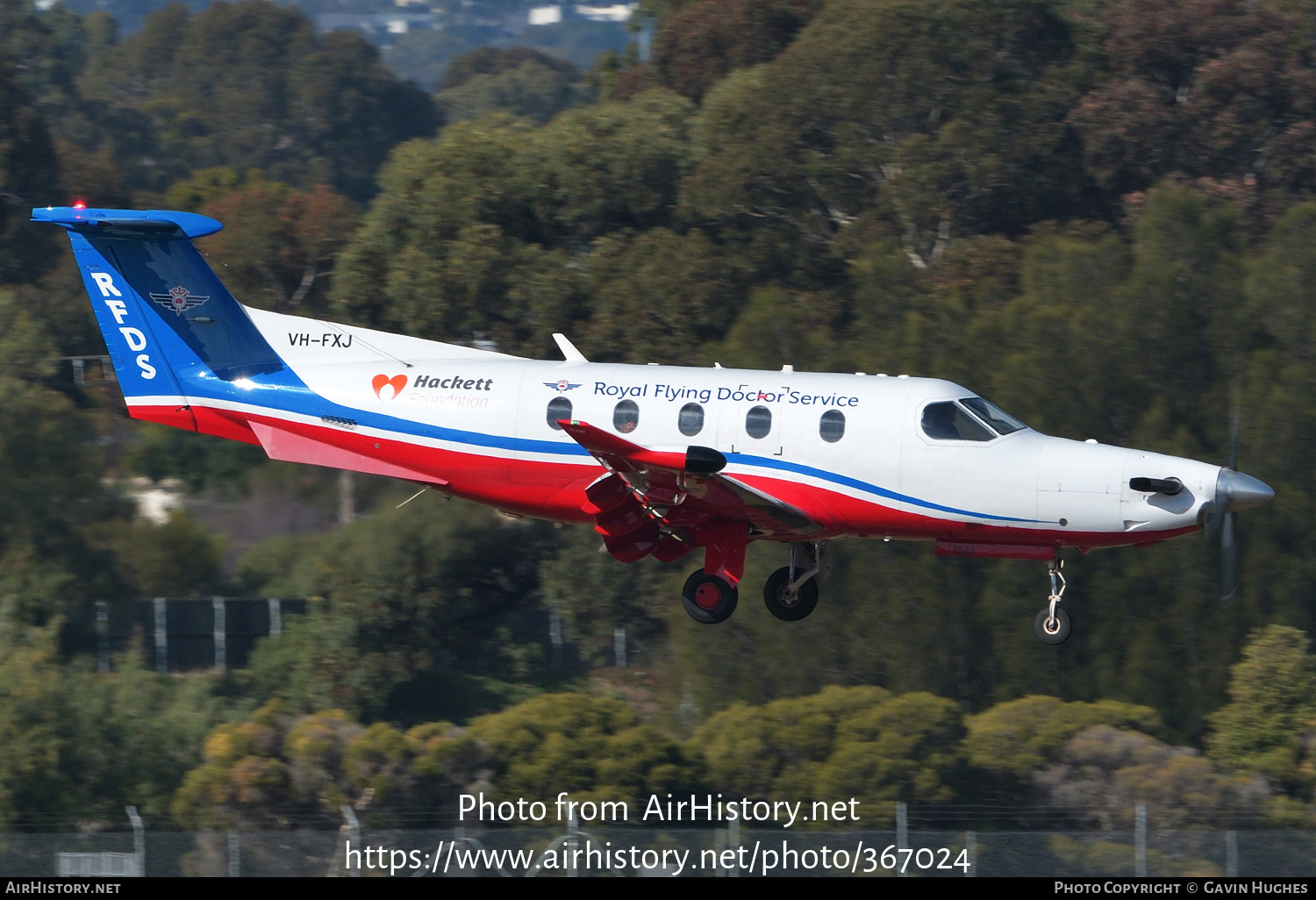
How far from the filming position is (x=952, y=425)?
727 inches

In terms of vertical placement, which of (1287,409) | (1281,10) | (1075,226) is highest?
(1281,10)

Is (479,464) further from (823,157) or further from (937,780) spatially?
(823,157)

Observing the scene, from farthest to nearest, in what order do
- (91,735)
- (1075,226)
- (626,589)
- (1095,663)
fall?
(1075,226) → (626,589) → (1095,663) → (91,735)

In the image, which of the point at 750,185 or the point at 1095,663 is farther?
the point at 750,185

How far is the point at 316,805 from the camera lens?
2572 centimetres

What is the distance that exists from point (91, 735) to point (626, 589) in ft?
46.0

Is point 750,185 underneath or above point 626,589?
above

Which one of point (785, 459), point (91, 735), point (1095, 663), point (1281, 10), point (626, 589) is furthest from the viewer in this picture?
point (1281, 10)

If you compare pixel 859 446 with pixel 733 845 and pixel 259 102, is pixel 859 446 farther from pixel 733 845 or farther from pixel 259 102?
pixel 259 102

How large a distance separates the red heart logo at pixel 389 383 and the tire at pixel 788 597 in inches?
200

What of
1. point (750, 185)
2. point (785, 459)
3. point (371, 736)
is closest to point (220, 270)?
point (750, 185)

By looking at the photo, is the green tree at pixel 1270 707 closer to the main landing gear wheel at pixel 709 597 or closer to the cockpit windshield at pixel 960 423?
the cockpit windshield at pixel 960 423

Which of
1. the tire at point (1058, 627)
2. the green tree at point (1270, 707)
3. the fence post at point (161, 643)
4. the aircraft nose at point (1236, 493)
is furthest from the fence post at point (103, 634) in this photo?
the aircraft nose at point (1236, 493)

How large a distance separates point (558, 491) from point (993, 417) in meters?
5.11
